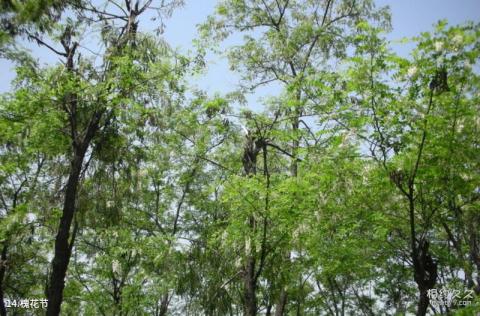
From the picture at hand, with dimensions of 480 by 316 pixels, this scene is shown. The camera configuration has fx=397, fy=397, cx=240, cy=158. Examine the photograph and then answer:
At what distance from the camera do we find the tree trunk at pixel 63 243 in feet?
23.9

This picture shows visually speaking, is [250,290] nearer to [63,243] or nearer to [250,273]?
[250,273]

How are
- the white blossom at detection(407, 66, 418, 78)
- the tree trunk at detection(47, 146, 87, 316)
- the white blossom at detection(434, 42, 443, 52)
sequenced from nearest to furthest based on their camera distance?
the white blossom at detection(434, 42, 443, 52)
the white blossom at detection(407, 66, 418, 78)
the tree trunk at detection(47, 146, 87, 316)

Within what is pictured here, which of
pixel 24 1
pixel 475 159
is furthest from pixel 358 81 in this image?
pixel 24 1

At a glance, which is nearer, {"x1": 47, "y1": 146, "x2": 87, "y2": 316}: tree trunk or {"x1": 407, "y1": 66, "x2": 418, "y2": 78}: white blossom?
{"x1": 407, "y1": 66, "x2": 418, "y2": 78}: white blossom

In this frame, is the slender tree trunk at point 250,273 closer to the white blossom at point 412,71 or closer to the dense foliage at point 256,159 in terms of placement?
the dense foliage at point 256,159

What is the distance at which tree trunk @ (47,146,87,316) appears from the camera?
7281 millimetres

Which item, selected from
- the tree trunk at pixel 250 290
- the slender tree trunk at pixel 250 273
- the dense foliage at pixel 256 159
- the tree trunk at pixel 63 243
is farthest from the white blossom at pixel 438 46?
the tree trunk at pixel 63 243

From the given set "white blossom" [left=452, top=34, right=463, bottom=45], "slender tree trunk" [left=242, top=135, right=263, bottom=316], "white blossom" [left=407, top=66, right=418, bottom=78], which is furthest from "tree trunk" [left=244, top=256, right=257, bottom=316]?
"white blossom" [left=452, top=34, right=463, bottom=45]

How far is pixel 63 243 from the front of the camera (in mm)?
7594

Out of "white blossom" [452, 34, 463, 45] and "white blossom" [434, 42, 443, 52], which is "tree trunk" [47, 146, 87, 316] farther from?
"white blossom" [452, 34, 463, 45]

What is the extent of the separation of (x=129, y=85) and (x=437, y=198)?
6.81 metres

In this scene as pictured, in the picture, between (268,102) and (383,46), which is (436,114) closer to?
(383,46)

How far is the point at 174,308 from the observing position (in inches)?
868

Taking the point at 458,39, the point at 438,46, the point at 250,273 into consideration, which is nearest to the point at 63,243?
the point at 250,273
